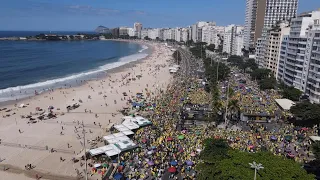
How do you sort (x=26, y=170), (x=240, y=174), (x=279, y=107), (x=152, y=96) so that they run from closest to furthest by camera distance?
(x=240, y=174), (x=26, y=170), (x=279, y=107), (x=152, y=96)

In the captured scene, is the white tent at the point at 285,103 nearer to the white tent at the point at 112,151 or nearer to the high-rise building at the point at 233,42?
the white tent at the point at 112,151

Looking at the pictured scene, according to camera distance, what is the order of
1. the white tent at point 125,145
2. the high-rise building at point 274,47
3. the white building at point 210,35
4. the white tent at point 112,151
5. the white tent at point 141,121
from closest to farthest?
the white tent at point 112,151 < the white tent at point 125,145 < the white tent at point 141,121 < the high-rise building at point 274,47 < the white building at point 210,35

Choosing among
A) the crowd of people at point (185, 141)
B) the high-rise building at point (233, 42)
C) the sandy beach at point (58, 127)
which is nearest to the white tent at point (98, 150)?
the sandy beach at point (58, 127)

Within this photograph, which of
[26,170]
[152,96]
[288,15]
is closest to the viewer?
[26,170]

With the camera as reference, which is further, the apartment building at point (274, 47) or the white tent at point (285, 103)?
the apartment building at point (274, 47)

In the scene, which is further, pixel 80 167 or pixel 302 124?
pixel 302 124

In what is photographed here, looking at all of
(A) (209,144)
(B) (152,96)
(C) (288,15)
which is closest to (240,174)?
(A) (209,144)

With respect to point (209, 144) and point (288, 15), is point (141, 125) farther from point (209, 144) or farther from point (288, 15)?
point (288, 15)

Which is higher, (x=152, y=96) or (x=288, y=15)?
(x=288, y=15)
